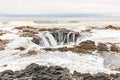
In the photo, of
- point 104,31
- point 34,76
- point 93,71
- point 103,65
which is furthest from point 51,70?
point 104,31

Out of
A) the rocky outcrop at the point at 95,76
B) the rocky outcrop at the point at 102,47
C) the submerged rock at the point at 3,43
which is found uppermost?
the rocky outcrop at the point at 95,76

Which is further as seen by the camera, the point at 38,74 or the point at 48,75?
the point at 38,74

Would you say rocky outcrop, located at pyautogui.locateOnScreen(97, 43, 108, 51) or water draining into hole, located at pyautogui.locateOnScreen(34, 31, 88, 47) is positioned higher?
rocky outcrop, located at pyautogui.locateOnScreen(97, 43, 108, 51)

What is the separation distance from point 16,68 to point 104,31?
24.9 metres

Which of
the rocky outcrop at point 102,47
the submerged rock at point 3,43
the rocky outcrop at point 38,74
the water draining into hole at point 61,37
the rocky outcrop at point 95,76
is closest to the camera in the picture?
the rocky outcrop at point 38,74

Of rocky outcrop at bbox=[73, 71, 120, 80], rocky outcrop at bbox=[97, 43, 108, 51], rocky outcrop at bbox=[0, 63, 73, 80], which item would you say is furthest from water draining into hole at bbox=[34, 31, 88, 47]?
rocky outcrop at bbox=[73, 71, 120, 80]

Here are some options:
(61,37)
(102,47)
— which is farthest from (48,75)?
(61,37)

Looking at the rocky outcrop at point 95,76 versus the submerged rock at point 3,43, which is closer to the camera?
the rocky outcrop at point 95,76

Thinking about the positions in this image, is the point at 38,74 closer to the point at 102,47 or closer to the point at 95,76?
the point at 95,76

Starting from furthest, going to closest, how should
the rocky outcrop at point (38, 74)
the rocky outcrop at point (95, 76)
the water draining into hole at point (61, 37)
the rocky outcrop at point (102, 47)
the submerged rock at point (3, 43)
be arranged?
the water draining into hole at point (61, 37)
the submerged rock at point (3, 43)
the rocky outcrop at point (102, 47)
the rocky outcrop at point (95, 76)
the rocky outcrop at point (38, 74)

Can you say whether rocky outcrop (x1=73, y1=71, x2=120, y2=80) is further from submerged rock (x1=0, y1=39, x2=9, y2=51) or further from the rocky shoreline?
submerged rock (x1=0, y1=39, x2=9, y2=51)

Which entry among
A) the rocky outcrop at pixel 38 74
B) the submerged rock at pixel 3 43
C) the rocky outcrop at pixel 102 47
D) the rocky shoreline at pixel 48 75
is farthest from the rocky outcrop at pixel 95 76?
the submerged rock at pixel 3 43

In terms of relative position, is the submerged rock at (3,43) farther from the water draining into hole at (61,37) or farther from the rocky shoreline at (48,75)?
the rocky shoreline at (48,75)

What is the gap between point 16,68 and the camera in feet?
68.2
